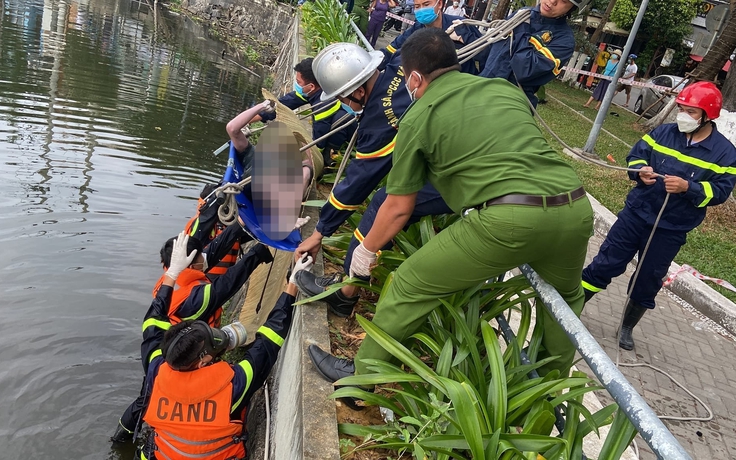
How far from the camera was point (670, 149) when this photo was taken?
14.4ft

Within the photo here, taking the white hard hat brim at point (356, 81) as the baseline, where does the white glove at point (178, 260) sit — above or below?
below

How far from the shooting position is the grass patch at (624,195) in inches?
275

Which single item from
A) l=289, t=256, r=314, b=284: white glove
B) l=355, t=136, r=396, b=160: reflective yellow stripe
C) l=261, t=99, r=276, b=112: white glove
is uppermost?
l=355, t=136, r=396, b=160: reflective yellow stripe

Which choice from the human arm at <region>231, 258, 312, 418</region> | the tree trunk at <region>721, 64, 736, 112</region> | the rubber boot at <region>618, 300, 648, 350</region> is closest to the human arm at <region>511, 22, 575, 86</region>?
the human arm at <region>231, 258, 312, 418</region>

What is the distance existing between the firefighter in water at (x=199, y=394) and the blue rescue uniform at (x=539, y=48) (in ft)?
7.94

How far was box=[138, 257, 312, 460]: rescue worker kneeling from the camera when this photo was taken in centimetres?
303

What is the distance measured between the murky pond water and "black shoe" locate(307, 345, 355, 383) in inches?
89.2

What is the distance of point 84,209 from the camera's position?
7.48 meters

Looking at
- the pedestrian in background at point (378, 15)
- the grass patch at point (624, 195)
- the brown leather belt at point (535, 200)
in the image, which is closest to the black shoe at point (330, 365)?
the brown leather belt at point (535, 200)

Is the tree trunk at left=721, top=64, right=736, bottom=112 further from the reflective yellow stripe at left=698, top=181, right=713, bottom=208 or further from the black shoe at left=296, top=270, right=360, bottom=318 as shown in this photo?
the black shoe at left=296, top=270, right=360, bottom=318

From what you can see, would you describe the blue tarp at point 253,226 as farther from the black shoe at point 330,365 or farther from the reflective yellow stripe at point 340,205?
the black shoe at point 330,365

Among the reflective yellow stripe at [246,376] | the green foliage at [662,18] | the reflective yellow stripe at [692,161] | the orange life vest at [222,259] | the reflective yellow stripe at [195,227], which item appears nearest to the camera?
the reflective yellow stripe at [246,376]

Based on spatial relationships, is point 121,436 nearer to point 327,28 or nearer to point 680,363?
point 680,363

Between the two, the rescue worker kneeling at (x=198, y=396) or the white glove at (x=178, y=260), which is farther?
the white glove at (x=178, y=260)
